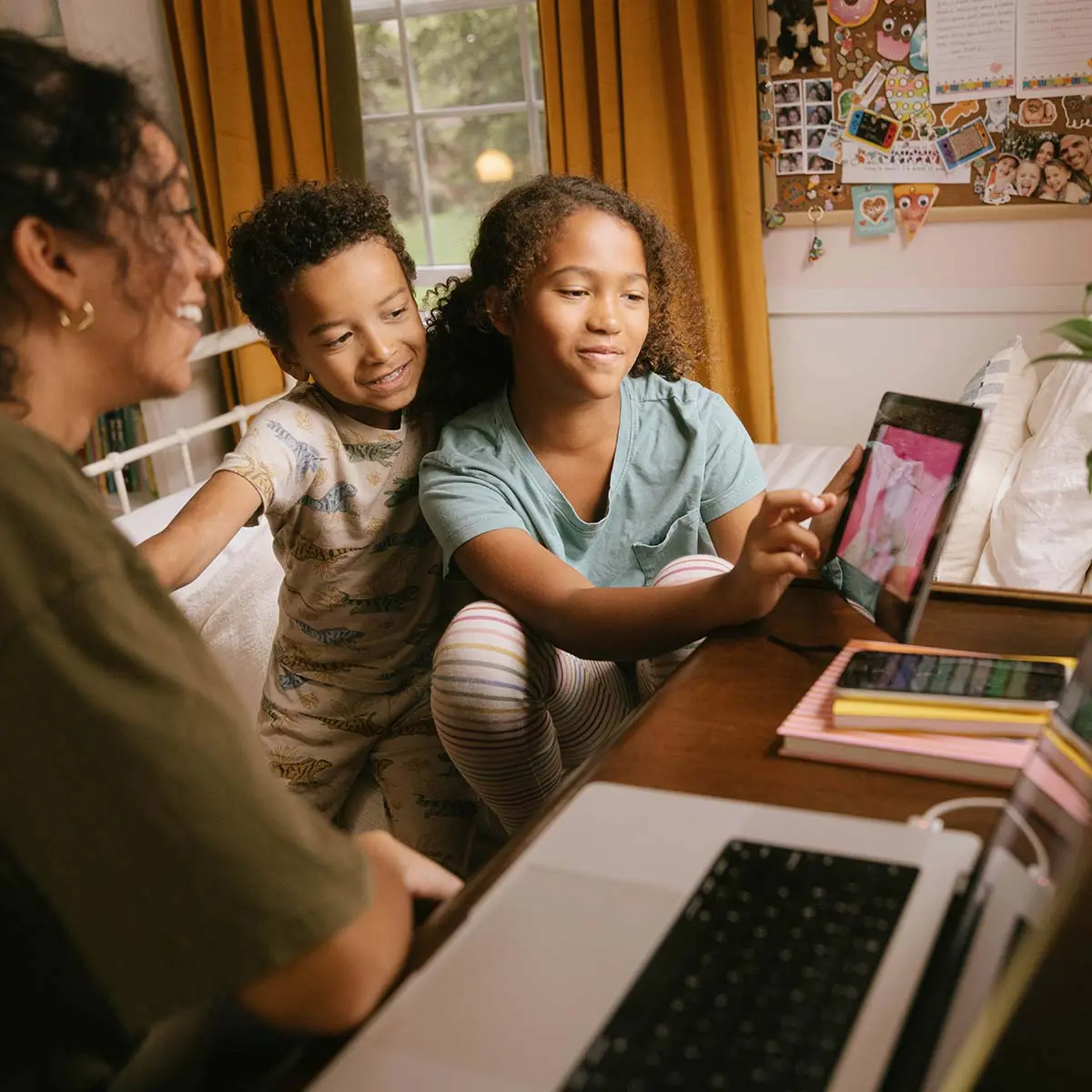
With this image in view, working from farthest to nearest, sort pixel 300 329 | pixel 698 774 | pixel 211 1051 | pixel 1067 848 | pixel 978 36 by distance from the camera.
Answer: pixel 978 36 → pixel 300 329 → pixel 698 774 → pixel 211 1051 → pixel 1067 848

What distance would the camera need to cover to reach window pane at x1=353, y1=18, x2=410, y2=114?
3.47m

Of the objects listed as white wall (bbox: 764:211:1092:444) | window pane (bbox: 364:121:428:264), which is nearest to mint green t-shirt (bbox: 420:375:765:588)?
white wall (bbox: 764:211:1092:444)

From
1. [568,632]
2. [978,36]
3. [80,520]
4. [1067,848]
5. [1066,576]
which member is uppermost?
[978,36]

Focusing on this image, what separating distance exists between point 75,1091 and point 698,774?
459 mm

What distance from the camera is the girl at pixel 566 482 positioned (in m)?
1.28

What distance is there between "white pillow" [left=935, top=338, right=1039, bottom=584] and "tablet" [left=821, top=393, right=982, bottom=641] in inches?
22.7

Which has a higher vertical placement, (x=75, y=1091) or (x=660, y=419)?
(x=660, y=419)

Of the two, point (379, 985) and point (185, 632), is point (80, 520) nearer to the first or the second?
point (185, 632)

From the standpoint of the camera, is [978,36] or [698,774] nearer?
[698,774]

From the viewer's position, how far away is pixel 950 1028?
53 centimetres

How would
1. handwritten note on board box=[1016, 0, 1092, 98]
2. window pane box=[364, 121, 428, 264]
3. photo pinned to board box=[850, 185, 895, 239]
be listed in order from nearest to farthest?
handwritten note on board box=[1016, 0, 1092, 98] < photo pinned to board box=[850, 185, 895, 239] < window pane box=[364, 121, 428, 264]

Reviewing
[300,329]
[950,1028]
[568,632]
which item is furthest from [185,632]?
[300,329]

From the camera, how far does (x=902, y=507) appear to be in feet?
3.50

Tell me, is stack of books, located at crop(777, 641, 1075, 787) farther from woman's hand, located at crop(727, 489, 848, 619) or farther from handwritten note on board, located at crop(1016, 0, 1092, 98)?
handwritten note on board, located at crop(1016, 0, 1092, 98)
